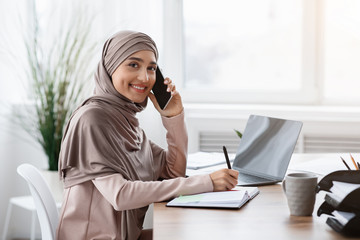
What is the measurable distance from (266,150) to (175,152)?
1.11ft

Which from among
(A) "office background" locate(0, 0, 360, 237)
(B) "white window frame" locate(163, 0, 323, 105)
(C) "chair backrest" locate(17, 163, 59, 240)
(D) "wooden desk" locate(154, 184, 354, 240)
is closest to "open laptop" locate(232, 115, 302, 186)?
(D) "wooden desk" locate(154, 184, 354, 240)

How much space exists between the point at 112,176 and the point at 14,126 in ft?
6.98

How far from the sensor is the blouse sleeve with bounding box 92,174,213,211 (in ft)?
5.91

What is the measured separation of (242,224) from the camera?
1.57 m

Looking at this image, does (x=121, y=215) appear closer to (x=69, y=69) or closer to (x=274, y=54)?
(x=69, y=69)

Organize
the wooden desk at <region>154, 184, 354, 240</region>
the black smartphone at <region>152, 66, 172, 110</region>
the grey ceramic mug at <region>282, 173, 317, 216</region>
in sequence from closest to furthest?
the wooden desk at <region>154, 184, 354, 240</region> → the grey ceramic mug at <region>282, 173, 317, 216</region> → the black smartphone at <region>152, 66, 172, 110</region>

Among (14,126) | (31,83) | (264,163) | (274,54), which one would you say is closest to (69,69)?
(31,83)

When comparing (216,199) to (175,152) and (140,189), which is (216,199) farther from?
(175,152)

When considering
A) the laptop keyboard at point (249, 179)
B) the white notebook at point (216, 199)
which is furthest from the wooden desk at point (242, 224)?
the laptop keyboard at point (249, 179)

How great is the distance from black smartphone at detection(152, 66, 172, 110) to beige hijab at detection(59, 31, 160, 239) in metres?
0.13

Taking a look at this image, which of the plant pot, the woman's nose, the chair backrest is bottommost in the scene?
the plant pot

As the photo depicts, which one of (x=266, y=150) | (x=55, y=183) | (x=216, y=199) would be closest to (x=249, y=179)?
(x=266, y=150)

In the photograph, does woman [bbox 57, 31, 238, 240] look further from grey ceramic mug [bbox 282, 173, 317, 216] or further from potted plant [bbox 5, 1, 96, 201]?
potted plant [bbox 5, 1, 96, 201]

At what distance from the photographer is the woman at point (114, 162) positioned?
1831mm
